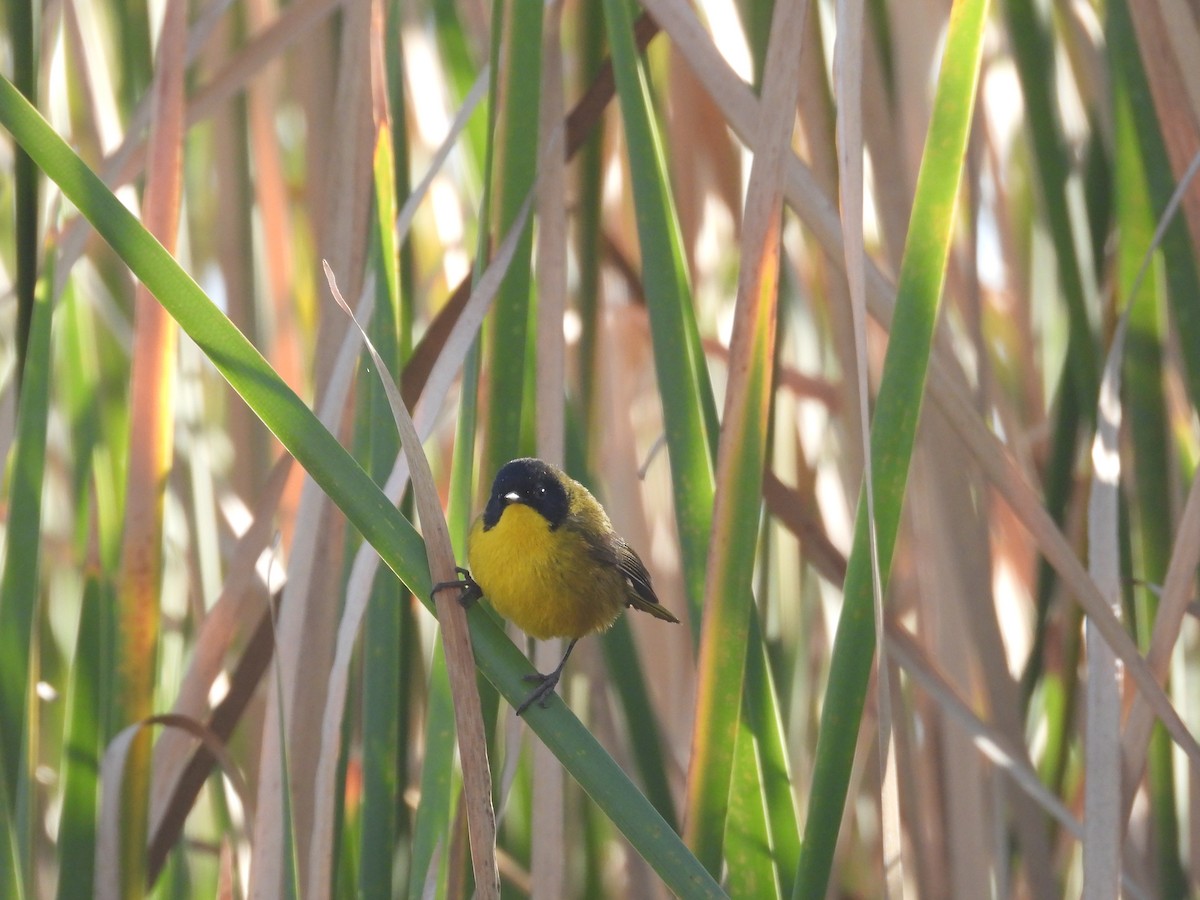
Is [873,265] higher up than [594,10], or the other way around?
[594,10]

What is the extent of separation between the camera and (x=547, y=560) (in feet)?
6.39

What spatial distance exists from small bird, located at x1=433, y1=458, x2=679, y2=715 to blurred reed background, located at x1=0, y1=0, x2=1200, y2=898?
0.07 meters

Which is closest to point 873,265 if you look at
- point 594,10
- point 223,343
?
point 594,10

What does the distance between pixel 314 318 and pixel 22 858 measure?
5.23 ft

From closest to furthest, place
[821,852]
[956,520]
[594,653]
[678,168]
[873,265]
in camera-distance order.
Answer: [821,852] < [873,265] < [956,520] < [594,653] < [678,168]

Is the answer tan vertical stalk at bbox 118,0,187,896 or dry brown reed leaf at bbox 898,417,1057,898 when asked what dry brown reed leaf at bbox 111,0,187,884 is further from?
dry brown reed leaf at bbox 898,417,1057,898

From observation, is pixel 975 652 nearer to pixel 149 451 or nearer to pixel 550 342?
pixel 550 342

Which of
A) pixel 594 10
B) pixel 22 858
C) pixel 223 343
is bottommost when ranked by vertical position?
pixel 22 858

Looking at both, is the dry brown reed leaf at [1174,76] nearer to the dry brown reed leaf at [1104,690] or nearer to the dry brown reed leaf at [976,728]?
the dry brown reed leaf at [1104,690]

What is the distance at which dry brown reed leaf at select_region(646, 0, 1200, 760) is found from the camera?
5.25 feet

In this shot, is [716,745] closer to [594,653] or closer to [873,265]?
[873,265]

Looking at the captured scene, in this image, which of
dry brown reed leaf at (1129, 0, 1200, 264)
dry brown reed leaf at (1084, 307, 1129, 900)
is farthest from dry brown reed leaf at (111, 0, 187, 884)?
dry brown reed leaf at (1129, 0, 1200, 264)

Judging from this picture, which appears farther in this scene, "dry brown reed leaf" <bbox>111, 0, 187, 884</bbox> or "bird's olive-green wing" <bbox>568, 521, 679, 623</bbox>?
"bird's olive-green wing" <bbox>568, 521, 679, 623</bbox>

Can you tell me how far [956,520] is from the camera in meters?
2.01
